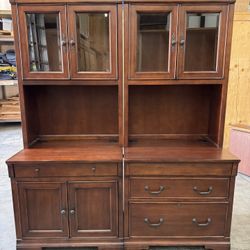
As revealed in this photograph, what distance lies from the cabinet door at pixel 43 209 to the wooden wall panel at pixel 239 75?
8.61 feet

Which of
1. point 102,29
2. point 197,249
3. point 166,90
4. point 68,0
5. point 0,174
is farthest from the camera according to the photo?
point 0,174

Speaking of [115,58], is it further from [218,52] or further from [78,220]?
[78,220]

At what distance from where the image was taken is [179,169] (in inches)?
61.6

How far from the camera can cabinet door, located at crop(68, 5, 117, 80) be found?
156 centimetres

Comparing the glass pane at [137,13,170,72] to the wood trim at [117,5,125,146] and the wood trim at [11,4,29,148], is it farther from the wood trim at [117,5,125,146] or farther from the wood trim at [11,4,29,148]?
the wood trim at [11,4,29,148]

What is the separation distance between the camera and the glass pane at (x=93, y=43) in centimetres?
159

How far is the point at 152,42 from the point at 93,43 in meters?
0.42

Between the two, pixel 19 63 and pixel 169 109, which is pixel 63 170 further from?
pixel 169 109

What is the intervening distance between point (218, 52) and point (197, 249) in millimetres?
1429

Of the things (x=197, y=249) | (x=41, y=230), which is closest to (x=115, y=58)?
(x=41, y=230)

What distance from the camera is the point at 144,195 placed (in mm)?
1613

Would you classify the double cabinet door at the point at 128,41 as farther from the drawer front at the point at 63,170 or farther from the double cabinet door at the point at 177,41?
the drawer front at the point at 63,170

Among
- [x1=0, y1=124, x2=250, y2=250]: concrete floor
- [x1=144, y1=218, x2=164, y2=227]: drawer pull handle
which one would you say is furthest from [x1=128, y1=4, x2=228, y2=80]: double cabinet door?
[x1=0, y1=124, x2=250, y2=250]: concrete floor

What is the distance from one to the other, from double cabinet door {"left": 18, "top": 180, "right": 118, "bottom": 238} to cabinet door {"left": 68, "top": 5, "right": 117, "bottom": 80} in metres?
0.78
